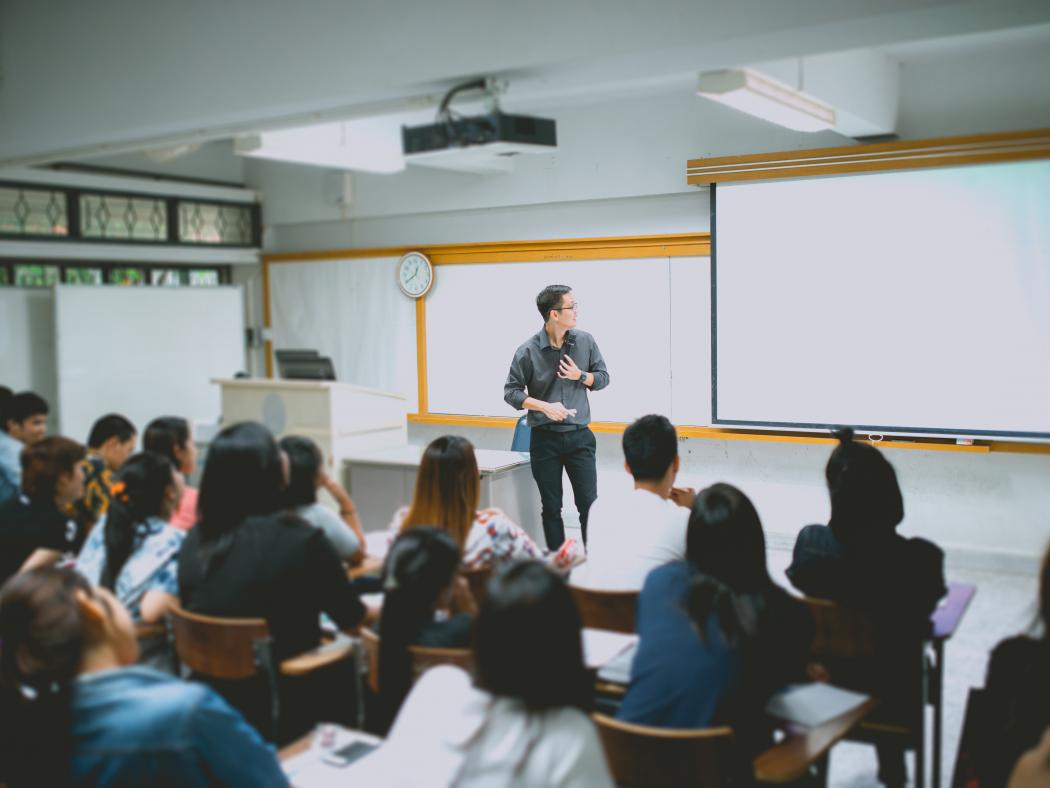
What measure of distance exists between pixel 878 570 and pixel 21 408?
399 cm

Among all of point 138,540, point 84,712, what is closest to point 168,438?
point 138,540

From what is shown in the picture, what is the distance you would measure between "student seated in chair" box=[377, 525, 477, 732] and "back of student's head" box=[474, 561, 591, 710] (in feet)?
1.84

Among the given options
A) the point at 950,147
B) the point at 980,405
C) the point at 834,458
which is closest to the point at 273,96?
the point at 834,458

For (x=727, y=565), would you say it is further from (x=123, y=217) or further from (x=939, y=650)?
(x=123, y=217)

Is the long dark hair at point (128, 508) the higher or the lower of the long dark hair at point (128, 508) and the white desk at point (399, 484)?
the higher

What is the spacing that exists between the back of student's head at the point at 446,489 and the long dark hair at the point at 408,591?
808 mm

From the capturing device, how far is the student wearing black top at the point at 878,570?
2627mm

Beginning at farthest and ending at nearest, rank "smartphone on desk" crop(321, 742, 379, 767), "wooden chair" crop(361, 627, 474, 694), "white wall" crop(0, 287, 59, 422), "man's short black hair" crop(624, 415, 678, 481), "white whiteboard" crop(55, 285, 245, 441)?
"white whiteboard" crop(55, 285, 245, 441) → "white wall" crop(0, 287, 59, 422) → "man's short black hair" crop(624, 415, 678, 481) → "wooden chair" crop(361, 627, 474, 694) → "smartphone on desk" crop(321, 742, 379, 767)

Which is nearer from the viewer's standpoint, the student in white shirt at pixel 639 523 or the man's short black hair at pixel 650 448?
the student in white shirt at pixel 639 523

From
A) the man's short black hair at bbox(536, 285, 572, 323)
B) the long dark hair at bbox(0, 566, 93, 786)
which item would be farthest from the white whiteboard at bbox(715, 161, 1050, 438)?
the long dark hair at bbox(0, 566, 93, 786)

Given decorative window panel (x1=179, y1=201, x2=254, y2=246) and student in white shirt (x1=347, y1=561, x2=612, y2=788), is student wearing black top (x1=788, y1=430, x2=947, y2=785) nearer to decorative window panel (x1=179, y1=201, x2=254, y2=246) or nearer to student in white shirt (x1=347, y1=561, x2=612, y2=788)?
student in white shirt (x1=347, y1=561, x2=612, y2=788)

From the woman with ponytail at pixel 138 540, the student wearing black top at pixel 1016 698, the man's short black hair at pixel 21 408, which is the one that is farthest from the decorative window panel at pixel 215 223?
the student wearing black top at pixel 1016 698

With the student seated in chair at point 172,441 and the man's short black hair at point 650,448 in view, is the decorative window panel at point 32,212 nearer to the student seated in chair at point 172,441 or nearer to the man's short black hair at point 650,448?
the student seated in chair at point 172,441

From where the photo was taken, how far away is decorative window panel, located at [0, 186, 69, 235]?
23.0ft
